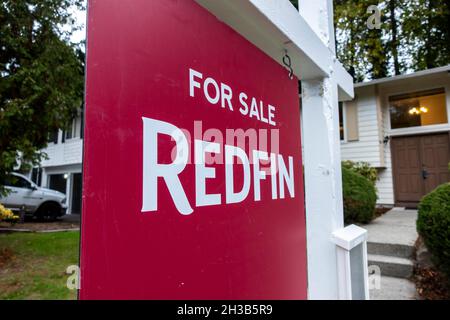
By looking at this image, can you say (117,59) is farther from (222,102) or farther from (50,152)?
(50,152)

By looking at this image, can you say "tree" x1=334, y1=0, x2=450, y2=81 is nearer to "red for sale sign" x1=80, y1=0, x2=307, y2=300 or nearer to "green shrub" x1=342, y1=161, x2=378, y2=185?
"green shrub" x1=342, y1=161, x2=378, y2=185

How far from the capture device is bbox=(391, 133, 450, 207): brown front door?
7.97 meters

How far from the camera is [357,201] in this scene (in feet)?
18.6

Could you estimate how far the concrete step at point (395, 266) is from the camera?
3.80 m

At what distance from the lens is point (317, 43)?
157 cm

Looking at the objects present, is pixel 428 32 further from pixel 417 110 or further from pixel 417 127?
pixel 417 127

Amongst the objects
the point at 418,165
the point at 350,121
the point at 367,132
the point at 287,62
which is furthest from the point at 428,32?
the point at 287,62

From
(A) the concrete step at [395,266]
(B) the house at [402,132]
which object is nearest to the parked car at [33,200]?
Answer: (B) the house at [402,132]

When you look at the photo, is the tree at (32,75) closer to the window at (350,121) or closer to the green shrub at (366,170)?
Result: the green shrub at (366,170)

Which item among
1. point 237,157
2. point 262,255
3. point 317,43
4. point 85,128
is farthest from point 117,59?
point 317,43

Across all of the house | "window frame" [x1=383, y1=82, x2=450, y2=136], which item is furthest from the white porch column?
"window frame" [x1=383, y1=82, x2=450, y2=136]

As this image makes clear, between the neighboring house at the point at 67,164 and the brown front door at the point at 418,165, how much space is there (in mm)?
12327
